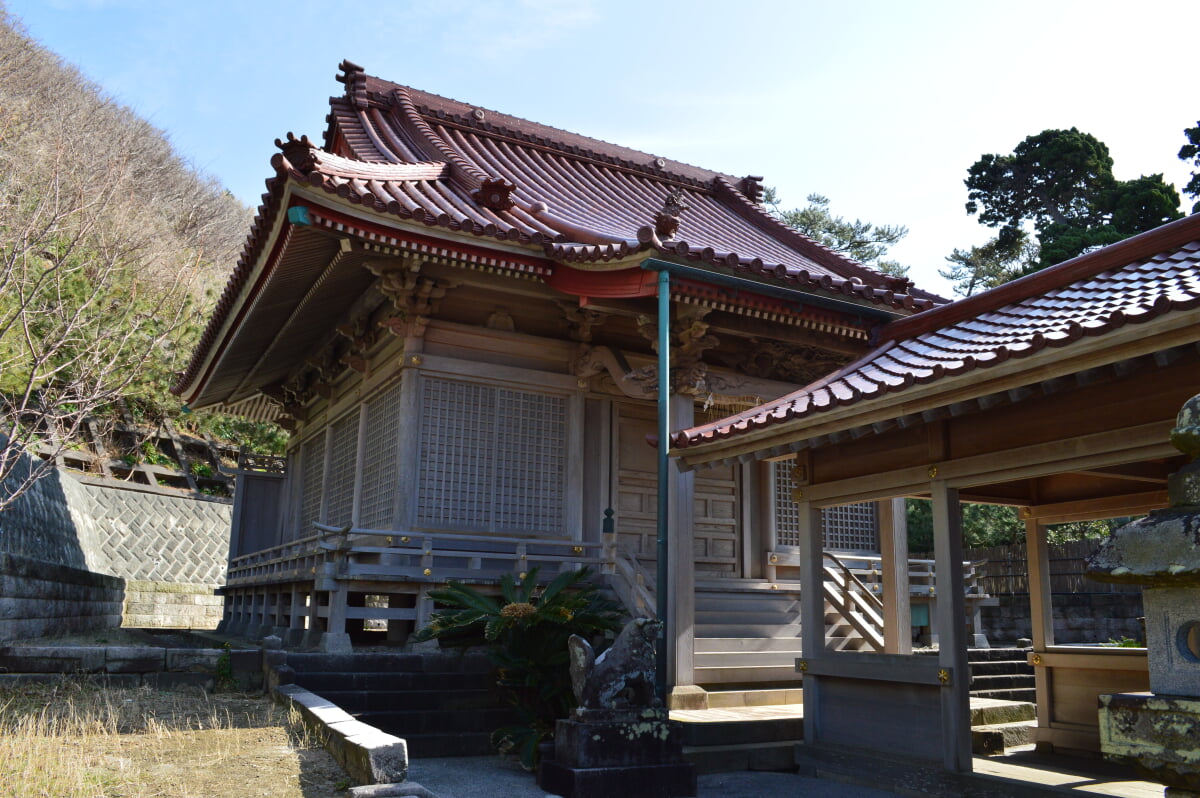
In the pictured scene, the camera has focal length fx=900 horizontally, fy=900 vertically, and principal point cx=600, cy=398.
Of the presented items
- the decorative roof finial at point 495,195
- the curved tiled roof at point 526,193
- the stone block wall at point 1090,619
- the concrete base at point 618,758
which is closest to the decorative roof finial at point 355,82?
the curved tiled roof at point 526,193

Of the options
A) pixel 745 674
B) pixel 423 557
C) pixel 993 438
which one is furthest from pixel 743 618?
pixel 993 438

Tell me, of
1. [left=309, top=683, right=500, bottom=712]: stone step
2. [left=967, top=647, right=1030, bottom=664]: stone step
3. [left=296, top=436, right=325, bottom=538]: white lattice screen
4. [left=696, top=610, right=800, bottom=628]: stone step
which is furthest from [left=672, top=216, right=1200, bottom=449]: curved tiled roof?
[left=296, top=436, right=325, bottom=538]: white lattice screen

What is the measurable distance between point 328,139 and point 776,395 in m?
9.22

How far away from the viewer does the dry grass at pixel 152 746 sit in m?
5.26

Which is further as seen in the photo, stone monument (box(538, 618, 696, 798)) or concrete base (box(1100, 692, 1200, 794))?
stone monument (box(538, 618, 696, 798))

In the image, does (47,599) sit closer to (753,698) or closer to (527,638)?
(527,638)

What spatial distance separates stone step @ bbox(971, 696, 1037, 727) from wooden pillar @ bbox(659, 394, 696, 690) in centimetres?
293

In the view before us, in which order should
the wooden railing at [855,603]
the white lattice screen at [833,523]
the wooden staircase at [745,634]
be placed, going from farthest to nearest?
the white lattice screen at [833,523], the wooden railing at [855,603], the wooden staircase at [745,634]

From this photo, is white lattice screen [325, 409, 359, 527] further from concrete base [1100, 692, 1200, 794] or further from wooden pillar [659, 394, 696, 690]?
concrete base [1100, 692, 1200, 794]

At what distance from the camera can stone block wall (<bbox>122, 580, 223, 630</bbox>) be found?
23.3 meters

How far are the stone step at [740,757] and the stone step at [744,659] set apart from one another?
150 centimetres

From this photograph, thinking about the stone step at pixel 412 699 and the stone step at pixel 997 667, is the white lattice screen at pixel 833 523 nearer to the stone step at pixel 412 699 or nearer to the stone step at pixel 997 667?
the stone step at pixel 997 667

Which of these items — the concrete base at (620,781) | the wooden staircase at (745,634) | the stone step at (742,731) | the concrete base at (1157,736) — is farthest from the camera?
the wooden staircase at (745,634)

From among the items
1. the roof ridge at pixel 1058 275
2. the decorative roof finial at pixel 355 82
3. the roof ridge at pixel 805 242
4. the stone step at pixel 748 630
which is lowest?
the stone step at pixel 748 630
